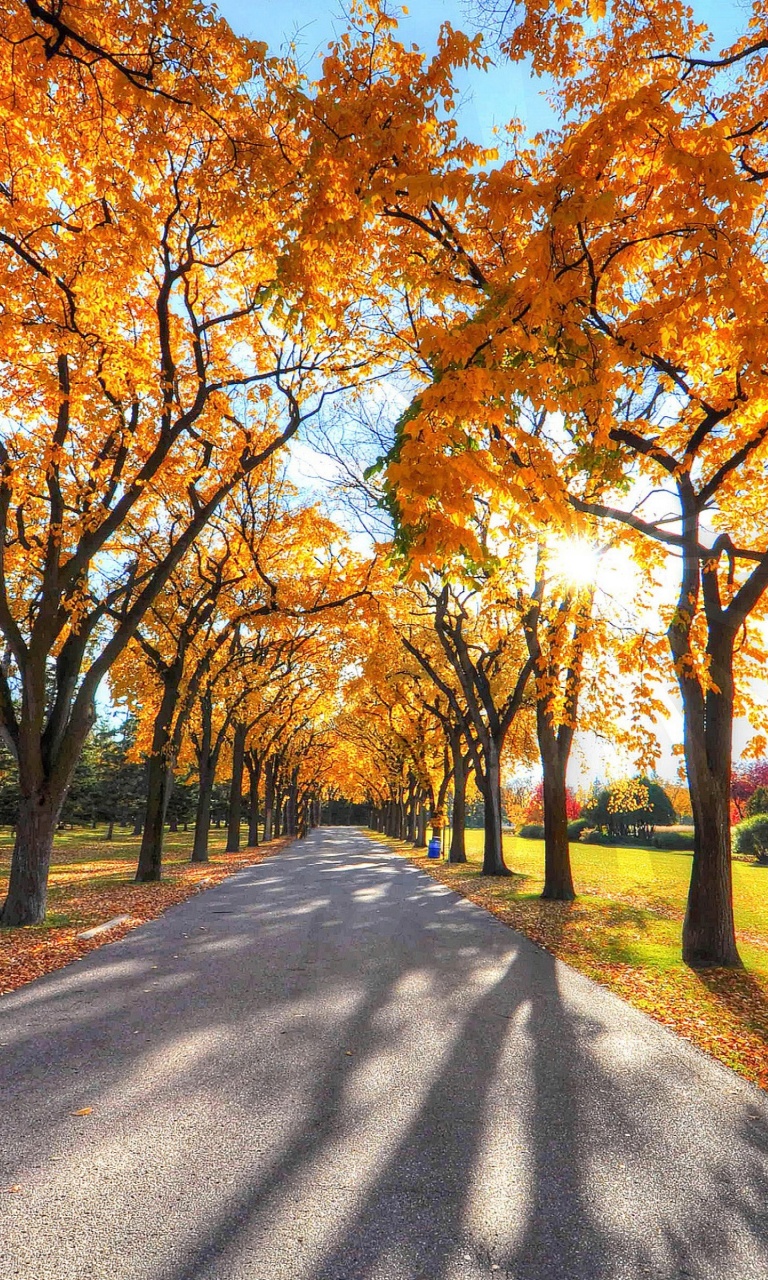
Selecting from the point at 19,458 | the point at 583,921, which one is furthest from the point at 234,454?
the point at 583,921

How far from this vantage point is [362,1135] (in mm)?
3543

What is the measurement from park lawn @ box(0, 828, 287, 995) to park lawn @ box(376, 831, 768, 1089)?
6.13m

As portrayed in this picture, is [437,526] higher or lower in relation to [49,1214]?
higher

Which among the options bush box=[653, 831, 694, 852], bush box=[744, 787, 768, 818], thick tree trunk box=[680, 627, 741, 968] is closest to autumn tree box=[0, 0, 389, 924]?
thick tree trunk box=[680, 627, 741, 968]

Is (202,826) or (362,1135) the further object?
(202,826)

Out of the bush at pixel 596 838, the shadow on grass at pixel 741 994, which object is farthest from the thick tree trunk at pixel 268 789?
the shadow on grass at pixel 741 994

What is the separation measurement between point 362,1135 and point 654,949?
7007mm

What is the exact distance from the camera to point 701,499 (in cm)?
834

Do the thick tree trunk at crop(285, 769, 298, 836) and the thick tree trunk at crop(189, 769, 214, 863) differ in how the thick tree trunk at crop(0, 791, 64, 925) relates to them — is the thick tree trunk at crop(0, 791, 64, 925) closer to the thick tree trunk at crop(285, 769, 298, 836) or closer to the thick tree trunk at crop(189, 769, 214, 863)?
the thick tree trunk at crop(189, 769, 214, 863)

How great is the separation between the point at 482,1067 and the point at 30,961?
17.9ft

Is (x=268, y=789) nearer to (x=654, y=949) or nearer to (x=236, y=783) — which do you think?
(x=236, y=783)

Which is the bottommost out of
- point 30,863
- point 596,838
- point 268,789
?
point 596,838

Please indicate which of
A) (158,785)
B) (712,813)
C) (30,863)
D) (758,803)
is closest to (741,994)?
(712,813)

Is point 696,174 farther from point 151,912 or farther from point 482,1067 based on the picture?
point 151,912
